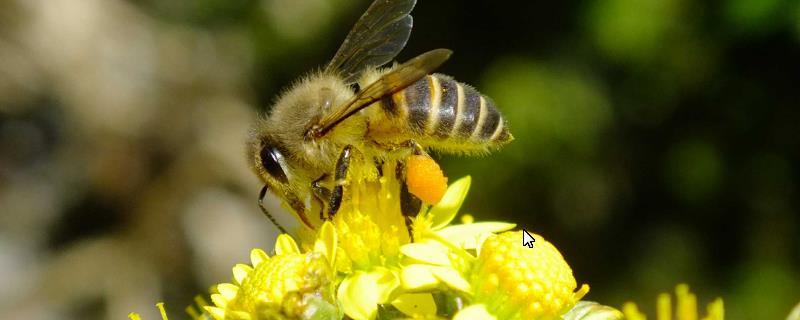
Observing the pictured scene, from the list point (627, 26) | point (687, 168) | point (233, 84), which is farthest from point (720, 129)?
point (233, 84)

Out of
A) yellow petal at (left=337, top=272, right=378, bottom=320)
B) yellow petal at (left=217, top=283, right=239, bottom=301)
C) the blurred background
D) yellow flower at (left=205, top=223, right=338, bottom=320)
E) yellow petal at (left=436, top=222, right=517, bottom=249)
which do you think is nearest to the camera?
yellow flower at (left=205, top=223, right=338, bottom=320)

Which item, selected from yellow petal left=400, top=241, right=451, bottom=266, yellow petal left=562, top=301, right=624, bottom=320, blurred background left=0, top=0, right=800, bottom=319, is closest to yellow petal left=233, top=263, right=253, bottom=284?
yellow petal left=400, top=241, right=451, bottom=266

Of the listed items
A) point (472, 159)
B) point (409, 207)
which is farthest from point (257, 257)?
point (472, 159)

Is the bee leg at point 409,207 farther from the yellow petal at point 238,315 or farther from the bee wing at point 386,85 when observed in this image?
the yellow petal at point 238,315

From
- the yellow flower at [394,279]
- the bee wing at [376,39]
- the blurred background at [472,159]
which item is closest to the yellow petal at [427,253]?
the yellow flower at [394,279]

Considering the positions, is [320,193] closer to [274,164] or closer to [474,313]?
[274,164]

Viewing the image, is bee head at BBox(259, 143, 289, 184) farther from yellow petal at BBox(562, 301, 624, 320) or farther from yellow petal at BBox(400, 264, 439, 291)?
yellow petal at BBox(562, 301, 624, 320)
